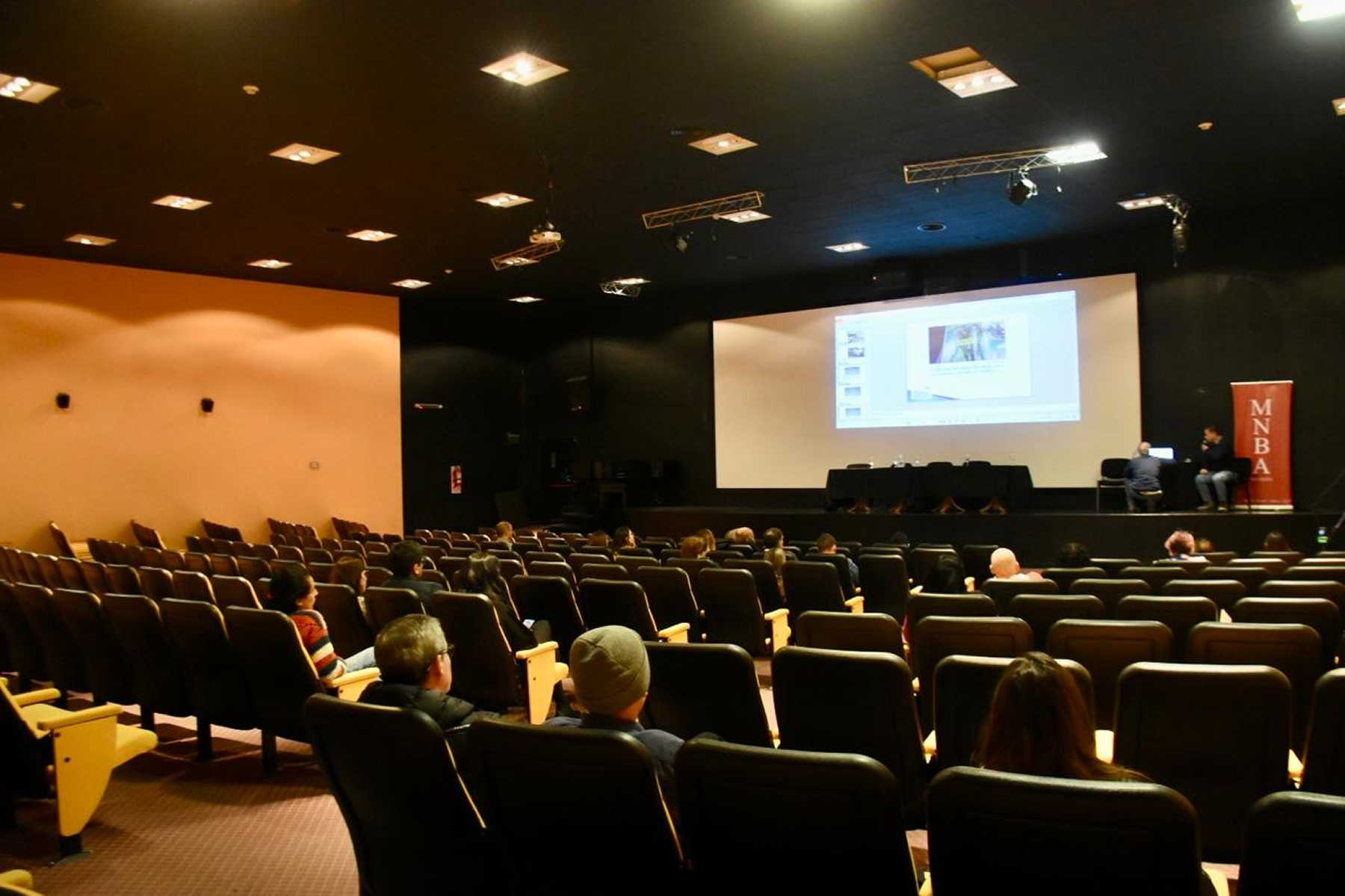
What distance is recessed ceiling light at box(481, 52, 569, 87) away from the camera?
275 inches

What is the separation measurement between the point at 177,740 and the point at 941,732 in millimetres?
4455

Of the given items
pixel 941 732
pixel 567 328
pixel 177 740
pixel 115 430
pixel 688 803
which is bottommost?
pixel 177 740

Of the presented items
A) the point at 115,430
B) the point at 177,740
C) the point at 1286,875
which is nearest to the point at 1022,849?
the point at 1286,875

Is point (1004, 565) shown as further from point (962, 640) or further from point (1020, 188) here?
point (1020, 188)

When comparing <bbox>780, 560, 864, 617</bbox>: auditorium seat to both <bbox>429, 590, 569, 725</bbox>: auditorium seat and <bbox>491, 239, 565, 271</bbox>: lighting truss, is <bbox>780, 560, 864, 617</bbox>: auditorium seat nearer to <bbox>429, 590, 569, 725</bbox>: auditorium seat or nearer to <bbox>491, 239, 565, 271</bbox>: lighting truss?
<bbox>429, 590, 569, 725</bbox>: auditorium seat

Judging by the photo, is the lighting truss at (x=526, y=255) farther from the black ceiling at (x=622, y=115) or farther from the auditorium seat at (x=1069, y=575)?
the auditorium seat at (x=1069, y=575)

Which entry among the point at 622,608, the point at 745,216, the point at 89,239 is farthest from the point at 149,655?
the point at 89,239

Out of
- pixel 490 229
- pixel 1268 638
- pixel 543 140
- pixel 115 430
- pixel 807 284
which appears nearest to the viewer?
pixel 1268 638

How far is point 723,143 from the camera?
352 inches

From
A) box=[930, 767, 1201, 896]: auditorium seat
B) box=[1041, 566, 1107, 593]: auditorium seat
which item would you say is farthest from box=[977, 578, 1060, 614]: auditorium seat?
box=[930, 767, 1201, 896]: auditorium seat

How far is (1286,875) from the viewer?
1493mm

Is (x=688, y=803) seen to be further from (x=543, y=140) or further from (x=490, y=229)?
(x=490, y=229)

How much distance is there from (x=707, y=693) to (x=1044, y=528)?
9.98 metres

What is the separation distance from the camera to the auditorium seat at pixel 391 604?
213 inches
